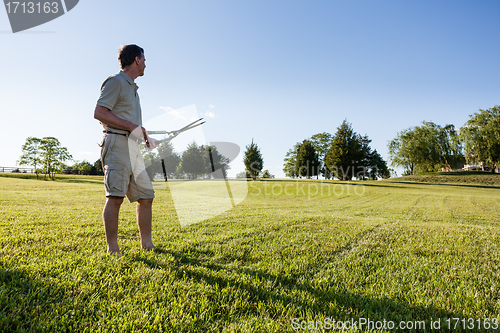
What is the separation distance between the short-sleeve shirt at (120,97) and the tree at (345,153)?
35.7 meters

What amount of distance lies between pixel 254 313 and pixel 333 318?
54cm

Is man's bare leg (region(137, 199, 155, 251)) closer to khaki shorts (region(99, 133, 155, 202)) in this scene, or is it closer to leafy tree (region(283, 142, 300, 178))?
khaki shorts (region(99, 133, 155, 202))

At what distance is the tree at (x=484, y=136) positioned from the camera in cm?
3984

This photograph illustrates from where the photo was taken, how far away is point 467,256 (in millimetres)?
3207

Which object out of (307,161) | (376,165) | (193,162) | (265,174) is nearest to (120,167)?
(193,162)

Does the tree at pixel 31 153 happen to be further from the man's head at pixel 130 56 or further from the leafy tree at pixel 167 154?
the man's head at pixel 130 56

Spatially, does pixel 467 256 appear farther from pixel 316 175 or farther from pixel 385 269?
pixel 316 175

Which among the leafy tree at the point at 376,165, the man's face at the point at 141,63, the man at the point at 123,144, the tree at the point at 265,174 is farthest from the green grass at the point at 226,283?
the leafy tree at the point at 376,165

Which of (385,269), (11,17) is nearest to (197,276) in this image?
(385,269)

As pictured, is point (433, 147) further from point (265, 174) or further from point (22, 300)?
point (22, 300)

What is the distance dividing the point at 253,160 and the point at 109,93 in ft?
120

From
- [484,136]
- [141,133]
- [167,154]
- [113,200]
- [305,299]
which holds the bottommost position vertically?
[305,299]

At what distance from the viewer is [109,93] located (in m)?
2.66

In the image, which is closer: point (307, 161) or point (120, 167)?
point (120, 167)
